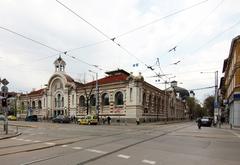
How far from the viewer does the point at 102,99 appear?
238 feet

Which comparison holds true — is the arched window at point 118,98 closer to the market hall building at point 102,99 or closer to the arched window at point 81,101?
the market hall building at point 102,99

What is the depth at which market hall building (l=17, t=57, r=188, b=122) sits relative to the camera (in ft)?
219

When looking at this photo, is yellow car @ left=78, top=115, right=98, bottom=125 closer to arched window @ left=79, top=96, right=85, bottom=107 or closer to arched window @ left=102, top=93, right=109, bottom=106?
Result: arched window @ left=102, top=93, right=109, bottom=106

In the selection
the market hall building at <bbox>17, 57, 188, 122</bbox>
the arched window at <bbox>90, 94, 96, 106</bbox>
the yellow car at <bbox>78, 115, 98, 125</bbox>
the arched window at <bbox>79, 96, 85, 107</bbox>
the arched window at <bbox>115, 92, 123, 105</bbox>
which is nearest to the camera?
the yellow car at <bbox>78, 115, 98, 125</bbox>

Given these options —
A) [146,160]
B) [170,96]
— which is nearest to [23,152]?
[146,160]

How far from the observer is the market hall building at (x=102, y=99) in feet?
219

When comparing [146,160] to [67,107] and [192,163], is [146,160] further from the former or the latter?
[67,107]

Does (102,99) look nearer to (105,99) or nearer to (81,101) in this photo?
(105,99)

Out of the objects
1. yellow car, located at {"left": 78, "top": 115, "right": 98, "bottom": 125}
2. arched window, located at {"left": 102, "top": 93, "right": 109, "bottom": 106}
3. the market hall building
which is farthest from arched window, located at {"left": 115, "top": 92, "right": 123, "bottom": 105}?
yellow car, located at {"left": 78, "top": 115, "right": 98, "bottom": 125}

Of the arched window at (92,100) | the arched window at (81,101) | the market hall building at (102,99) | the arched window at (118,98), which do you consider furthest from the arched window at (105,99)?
the arched window at (81,101)

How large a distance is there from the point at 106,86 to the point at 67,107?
14.2 metres

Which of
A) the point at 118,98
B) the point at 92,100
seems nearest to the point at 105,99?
the point at 118,98

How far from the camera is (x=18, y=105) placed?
332 ft

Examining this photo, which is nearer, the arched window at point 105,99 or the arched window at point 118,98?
the arched window at point 118,98
